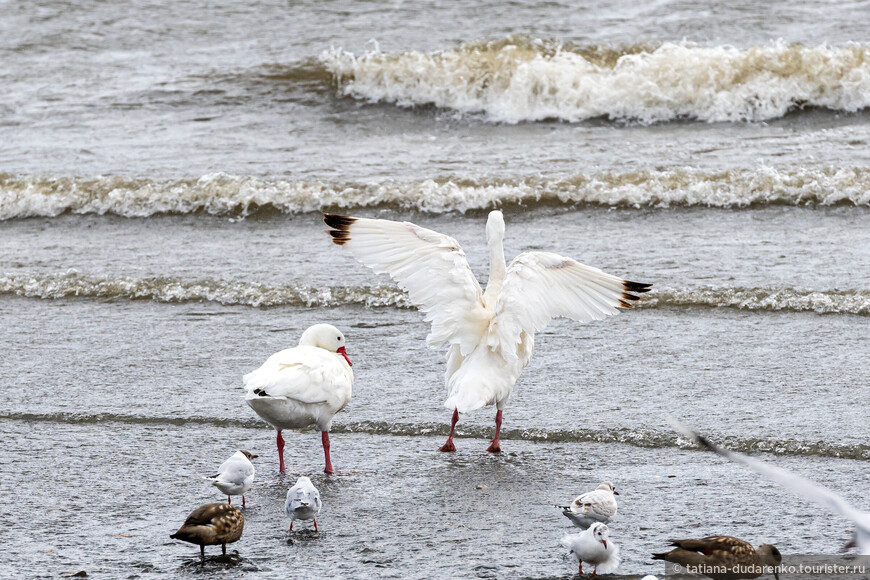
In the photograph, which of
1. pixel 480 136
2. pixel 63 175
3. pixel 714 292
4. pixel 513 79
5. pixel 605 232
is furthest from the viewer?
pixel 513 79

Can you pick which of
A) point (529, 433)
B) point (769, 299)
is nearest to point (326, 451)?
point (529, 433)

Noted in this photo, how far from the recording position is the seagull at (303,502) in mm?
4391

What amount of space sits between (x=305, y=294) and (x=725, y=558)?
5025mm

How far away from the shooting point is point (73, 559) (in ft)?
Result: 14.2

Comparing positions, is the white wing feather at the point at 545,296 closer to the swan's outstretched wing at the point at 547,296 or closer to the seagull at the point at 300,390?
the swan's outstretched wing at the point at 547,296

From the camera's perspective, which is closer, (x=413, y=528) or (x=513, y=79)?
(x=413, y=528)

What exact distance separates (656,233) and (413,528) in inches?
216

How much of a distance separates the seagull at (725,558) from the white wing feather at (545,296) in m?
2.12

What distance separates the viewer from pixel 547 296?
19.8ft

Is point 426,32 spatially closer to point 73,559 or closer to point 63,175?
point 63,175

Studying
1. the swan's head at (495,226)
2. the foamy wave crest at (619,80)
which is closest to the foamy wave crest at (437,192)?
the foamy wave crest at (619,80)

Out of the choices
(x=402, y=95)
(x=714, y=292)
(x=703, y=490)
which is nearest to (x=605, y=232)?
(x=714, y=292)

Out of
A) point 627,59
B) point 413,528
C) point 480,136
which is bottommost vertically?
point 413,528

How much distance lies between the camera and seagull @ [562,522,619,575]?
3949 millimetres
